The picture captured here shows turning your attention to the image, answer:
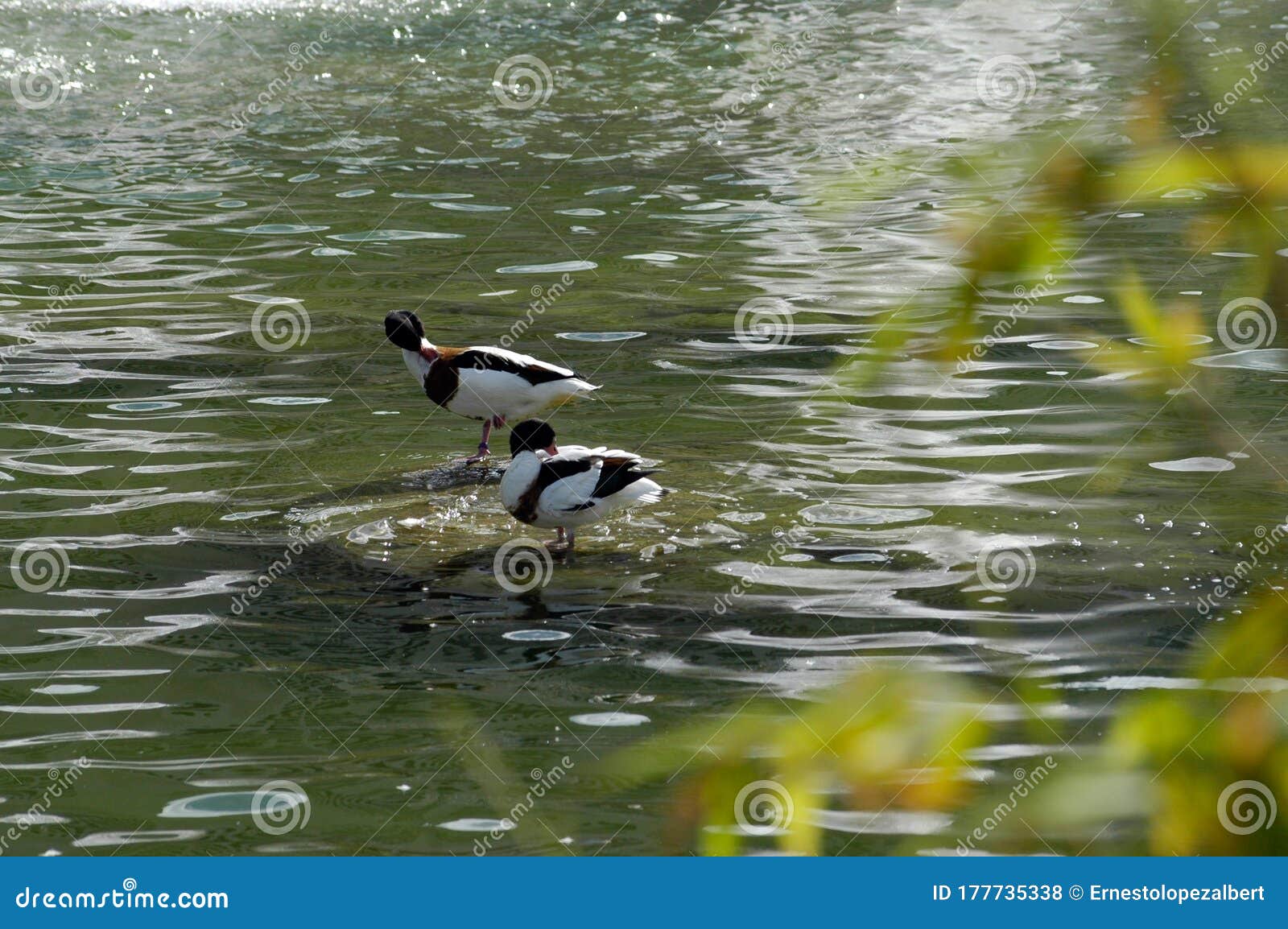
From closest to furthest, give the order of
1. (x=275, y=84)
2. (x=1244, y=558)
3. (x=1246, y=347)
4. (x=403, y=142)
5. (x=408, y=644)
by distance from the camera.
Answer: (x=408, y=644)
(x=1244, y=558)
(x=1246, y=347)
(x=403, y=142)
(x=275, y=84)

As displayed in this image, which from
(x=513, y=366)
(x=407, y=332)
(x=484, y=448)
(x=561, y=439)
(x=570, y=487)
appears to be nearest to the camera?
(x=570, y=487)

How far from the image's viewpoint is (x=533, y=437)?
27.0 ft

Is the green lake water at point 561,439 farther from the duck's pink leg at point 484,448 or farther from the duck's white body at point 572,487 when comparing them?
the duck's white body at point 572,487

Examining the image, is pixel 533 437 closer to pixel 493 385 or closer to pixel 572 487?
pixel 572 487

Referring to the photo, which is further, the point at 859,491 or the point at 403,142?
the point at 403,142

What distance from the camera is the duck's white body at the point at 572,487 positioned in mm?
7652

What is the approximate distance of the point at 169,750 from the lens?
5.64 m

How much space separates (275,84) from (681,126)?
610cm

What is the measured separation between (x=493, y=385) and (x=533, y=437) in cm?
112

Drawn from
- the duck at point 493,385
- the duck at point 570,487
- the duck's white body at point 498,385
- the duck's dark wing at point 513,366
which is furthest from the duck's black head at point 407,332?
the duck at point 570,487

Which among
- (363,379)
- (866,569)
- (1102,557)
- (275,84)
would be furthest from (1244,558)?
(275,84)

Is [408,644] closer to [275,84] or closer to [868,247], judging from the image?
[868,247]

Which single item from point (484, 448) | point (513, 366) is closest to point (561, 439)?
point (484, 448)

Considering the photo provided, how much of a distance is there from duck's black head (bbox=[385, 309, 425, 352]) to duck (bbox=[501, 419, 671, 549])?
2252 millimetres
